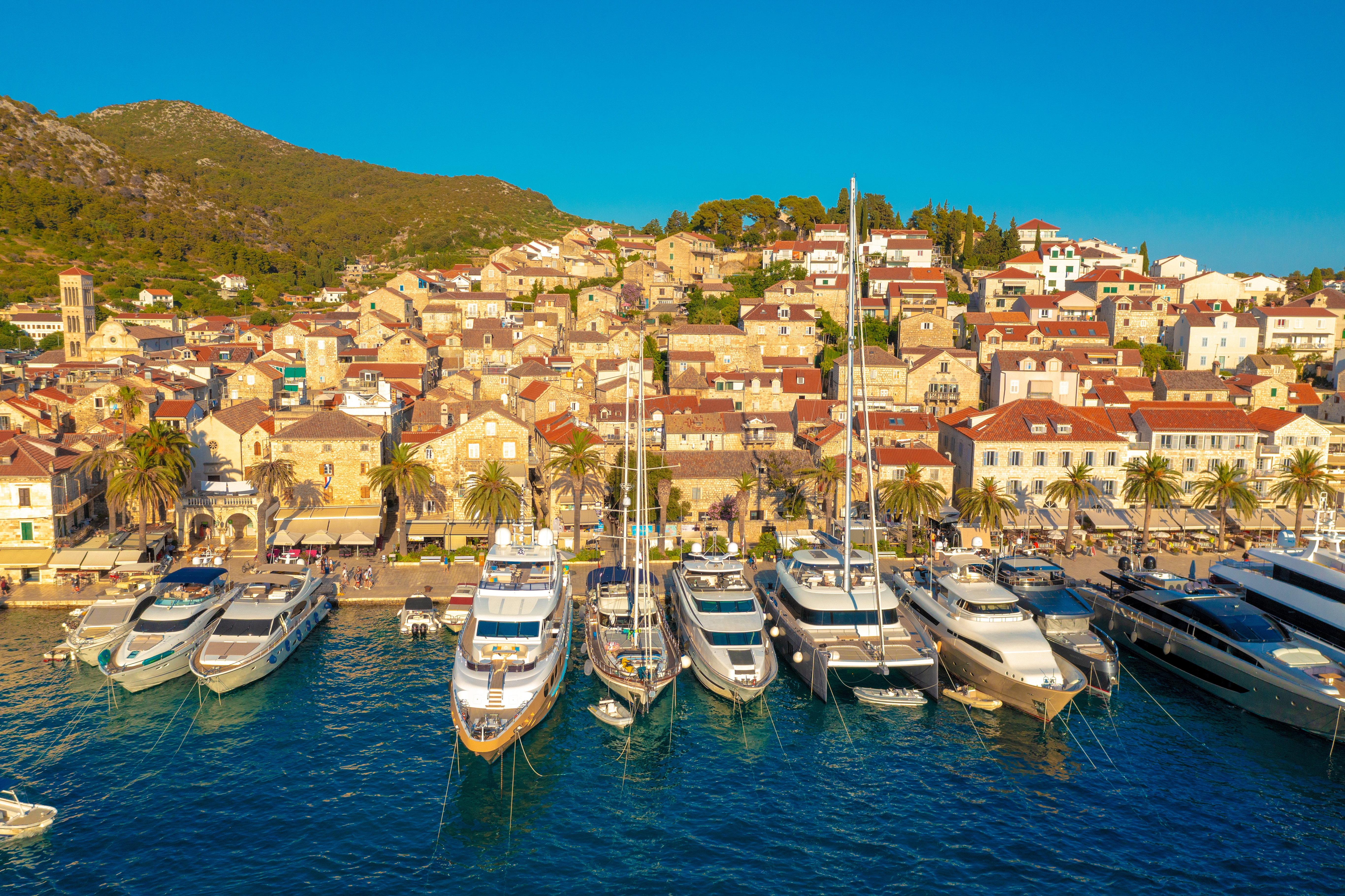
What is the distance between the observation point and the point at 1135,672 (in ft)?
138

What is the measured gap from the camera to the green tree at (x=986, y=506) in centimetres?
5406

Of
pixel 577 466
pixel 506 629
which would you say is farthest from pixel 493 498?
pixel 506 629

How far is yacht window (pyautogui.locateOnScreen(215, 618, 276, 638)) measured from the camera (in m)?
39.2

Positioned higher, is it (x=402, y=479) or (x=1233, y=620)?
(x=402, y=479)

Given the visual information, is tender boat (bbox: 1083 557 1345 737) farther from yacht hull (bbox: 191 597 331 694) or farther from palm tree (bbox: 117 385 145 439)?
palm tree (bbox: 117 385 145 439)

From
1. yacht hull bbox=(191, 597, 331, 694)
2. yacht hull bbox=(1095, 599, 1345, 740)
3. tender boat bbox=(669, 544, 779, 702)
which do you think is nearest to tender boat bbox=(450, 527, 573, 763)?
tender boat bbox=(669, 544, 779, 702)

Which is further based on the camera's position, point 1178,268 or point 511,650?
point 1178,268

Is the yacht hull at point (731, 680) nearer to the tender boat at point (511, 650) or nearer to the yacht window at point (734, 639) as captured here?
the yacht window at point (734, 639)

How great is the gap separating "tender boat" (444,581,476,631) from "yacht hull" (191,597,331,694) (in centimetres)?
720

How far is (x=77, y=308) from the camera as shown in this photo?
112125 millimetres

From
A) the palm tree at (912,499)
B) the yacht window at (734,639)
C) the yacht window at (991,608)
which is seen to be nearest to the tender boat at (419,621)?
the yacht window at (734,639)

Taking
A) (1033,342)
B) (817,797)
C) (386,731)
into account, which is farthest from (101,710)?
(1033,342)

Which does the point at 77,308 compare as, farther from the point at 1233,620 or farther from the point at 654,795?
the point at 1233,620

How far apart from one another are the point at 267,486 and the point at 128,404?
650 inches
